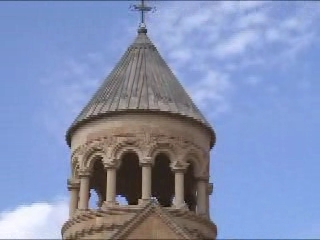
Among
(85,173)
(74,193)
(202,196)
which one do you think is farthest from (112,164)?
(202,196)

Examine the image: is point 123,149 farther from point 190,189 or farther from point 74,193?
point 190,189

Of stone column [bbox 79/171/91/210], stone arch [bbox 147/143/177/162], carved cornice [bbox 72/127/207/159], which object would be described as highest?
carved cornice [bbox 72/127/207/159]

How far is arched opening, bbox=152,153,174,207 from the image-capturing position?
3083cm

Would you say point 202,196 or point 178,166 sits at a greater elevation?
point 178,166

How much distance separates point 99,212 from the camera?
27297mm

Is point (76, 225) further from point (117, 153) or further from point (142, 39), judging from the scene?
point (142, 39)

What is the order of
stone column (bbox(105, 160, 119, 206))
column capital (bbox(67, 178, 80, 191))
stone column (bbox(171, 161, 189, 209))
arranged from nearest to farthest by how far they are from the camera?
stone column (bbox(105, 160, 119, 206)) → stone column (bbox(171, 161, 189, 209)) → column capital (bbox(67, 178, 80, 191))

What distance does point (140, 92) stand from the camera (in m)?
29.1

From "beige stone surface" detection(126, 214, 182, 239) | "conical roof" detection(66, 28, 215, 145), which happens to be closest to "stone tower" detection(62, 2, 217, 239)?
"conical roof" detection(66, 28, 215, 145)

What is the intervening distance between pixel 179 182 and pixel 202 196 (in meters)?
1.27

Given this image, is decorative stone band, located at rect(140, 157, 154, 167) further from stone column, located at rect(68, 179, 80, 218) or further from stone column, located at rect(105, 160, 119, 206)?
stone column, located at rect(68, 179, 80, 218)

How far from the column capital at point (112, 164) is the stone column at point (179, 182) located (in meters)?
1.80

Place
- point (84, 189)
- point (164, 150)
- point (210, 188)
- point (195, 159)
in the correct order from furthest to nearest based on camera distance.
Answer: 1. point (210, 188)
2. point (195, 159)
3. point (164, 150)
4. point (84, 189)

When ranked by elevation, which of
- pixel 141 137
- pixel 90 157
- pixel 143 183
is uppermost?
pixel 141 137
